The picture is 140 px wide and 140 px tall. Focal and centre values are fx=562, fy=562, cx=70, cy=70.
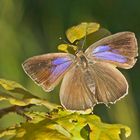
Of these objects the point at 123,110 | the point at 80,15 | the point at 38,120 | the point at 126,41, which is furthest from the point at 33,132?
the point at 80,15

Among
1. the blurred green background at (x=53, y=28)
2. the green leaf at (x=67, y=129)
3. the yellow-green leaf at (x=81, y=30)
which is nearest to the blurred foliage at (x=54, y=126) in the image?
the green leaf at (x=67, y=129)

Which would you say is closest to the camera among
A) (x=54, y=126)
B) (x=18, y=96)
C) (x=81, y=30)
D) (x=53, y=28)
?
(x=54, y=126)

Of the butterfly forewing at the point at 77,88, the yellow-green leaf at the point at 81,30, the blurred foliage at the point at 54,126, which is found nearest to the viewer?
the blurred foliage at the point at 54,126

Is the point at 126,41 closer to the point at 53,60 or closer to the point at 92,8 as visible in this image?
the point at 53,60

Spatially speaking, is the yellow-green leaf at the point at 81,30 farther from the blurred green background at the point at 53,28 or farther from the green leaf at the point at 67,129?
the blurred green background at the point at 53,28

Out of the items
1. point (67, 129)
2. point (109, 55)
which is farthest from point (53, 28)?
point (67, 129)

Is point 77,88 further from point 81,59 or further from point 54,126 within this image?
point 54,126

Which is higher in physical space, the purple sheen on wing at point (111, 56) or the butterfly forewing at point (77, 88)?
the purple sheen on wing at point (111, 56)
